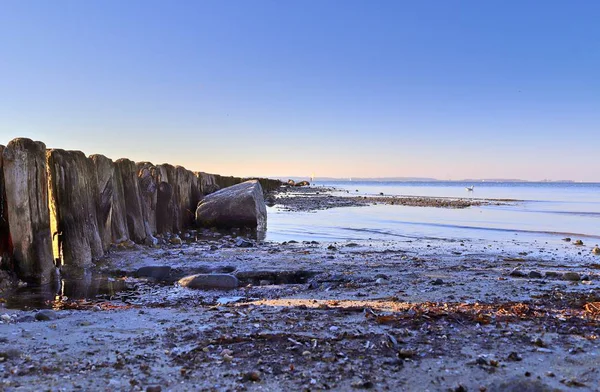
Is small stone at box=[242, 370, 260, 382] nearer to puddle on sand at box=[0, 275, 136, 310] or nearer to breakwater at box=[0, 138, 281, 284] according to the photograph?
puddle on sand at box=[0, 275, 136, 310]

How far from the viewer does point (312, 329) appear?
13.7 ft

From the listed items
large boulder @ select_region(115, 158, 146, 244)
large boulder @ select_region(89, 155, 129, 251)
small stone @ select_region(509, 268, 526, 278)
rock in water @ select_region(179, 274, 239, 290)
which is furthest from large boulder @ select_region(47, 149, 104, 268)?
small stone @ select_region(509, 268, 526, 278)

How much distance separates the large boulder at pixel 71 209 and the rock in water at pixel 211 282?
2071 millimetres

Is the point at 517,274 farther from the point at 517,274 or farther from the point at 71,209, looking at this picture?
the point at 71,209

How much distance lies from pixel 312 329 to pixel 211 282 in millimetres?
2870

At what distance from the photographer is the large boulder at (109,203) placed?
8.72 meters

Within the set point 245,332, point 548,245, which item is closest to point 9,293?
point 245,332

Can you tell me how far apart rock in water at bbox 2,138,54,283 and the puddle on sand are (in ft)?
1.19

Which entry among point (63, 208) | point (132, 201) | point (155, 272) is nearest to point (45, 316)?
point (155, 272)

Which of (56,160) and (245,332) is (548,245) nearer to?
(245,332)

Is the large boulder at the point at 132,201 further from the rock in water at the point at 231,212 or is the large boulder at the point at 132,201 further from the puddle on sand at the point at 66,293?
the rock in water at the point at 231,212

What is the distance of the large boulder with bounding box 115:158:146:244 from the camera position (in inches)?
396

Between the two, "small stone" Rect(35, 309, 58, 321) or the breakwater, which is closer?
"small stone" Rect(35, 309, 58, 321)

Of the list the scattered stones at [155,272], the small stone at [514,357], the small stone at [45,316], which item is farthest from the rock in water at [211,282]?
the small stone at [514,357]
